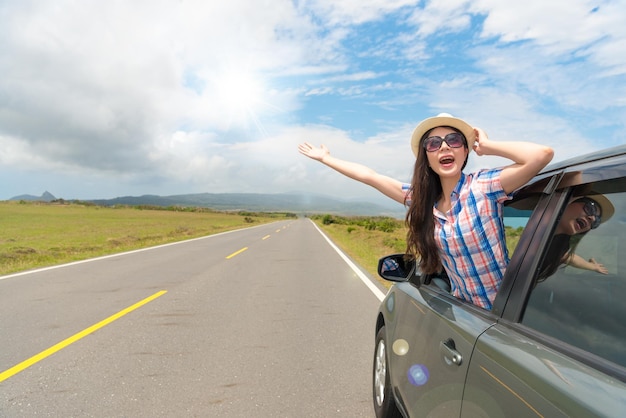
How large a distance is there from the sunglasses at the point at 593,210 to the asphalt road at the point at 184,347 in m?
2.45

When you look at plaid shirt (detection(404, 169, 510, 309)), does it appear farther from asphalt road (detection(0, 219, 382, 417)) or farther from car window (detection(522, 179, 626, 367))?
asphalt road (detection(0, 219, 382, 417))

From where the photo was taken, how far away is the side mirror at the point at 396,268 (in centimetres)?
321

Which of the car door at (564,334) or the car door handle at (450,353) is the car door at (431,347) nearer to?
the car door handle at (450,353)

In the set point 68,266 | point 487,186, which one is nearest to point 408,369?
point 487,186

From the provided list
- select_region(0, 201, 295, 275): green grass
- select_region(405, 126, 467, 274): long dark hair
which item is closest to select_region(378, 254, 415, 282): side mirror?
select_region(405, 126, 467, 274): long dark hair

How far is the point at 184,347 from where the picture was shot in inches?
192

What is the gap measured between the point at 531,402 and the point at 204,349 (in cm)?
415

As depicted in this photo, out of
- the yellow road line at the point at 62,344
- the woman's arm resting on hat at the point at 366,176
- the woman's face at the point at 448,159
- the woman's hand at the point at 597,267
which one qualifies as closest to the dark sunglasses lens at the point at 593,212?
the woman's hand at the point at 597,267

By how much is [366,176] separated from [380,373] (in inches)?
61.1

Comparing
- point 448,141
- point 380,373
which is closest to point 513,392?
point 448,141

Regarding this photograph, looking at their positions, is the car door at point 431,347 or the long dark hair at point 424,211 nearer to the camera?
the car door at point 431,347

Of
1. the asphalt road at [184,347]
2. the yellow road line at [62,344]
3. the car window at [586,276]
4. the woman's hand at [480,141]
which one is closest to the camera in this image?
the car window at [586,276]

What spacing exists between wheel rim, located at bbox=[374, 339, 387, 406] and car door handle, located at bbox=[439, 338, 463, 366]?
134cm

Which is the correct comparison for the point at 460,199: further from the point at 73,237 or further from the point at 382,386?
the point at 73,237
